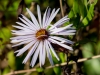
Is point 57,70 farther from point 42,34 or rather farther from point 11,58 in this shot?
point 11,58

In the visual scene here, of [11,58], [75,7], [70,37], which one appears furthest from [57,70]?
[11,58]

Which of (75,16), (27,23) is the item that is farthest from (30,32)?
(75,16)

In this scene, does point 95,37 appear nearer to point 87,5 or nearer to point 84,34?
point 84,34

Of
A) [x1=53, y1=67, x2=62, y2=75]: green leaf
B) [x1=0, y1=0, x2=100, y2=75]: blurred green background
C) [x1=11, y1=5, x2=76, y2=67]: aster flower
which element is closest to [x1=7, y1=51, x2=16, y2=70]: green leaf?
[x1=0, y1=0, x2=100, y2=75]: blurred green background

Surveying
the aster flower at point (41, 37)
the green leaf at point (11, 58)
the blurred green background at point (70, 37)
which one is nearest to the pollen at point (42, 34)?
the aster flower at point (41, 37)

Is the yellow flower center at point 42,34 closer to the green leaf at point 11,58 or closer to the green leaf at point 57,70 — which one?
the green leaf at point 57,70

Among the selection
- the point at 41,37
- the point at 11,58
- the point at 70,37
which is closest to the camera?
the point at 41,37

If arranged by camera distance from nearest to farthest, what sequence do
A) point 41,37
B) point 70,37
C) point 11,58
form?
point 41,37 < point 70,37 < point 11,58
